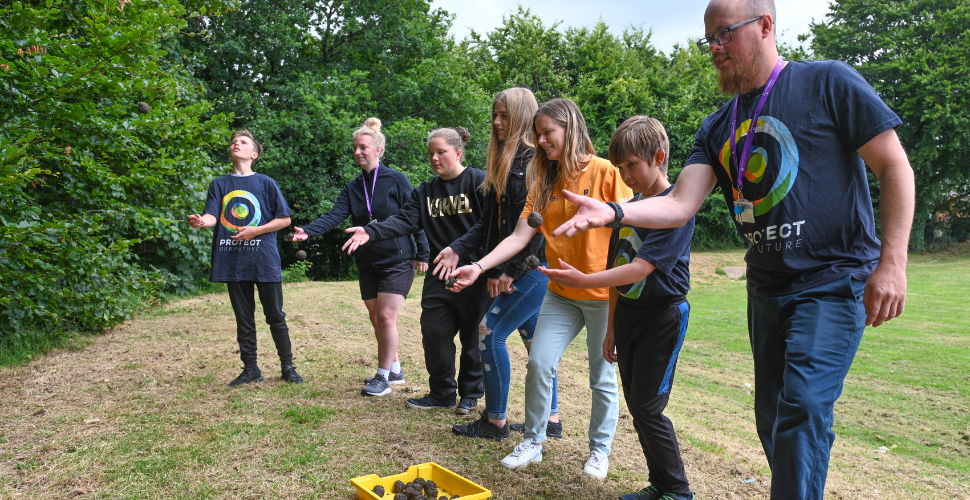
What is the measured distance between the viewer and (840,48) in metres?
32.5

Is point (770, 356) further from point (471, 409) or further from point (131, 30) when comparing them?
point (131, 30)

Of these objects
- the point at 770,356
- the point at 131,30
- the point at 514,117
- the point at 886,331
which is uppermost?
the point at 131,30

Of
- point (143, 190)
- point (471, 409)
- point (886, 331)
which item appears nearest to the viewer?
point (471, 409)

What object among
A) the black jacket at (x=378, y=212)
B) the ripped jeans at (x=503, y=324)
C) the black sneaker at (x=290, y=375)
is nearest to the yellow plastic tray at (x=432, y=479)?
the ripped jeans at (x=503, y=324)

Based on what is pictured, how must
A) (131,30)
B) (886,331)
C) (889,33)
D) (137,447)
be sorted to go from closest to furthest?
1. (137,447)
2. (131,30)
3. (886,331)
4. (889,33)

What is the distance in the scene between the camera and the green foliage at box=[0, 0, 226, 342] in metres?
5.46

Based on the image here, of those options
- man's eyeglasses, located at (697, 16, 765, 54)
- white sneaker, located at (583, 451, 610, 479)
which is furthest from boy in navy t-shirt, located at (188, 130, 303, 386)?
man's eyeglasses, located at (697, 16, 765, 54)

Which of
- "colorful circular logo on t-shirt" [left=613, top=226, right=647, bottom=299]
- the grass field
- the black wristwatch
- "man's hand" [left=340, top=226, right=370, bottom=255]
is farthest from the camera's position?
"man's hand" [left=340, top=226, right=370, bottom=255]

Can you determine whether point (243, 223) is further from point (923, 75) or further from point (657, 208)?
point (923, 75)

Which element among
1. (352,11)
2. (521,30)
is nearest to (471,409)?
(352,11)

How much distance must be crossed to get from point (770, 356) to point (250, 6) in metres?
22.1

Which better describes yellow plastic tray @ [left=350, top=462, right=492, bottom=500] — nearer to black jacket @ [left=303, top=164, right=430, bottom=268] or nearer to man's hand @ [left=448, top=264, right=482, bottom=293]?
man's hand @ [left=448, top=264, right=482, bottom=293]

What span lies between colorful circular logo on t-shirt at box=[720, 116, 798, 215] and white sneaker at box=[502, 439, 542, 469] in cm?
200

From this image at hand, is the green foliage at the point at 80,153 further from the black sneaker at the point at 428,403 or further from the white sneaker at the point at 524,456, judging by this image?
the white sneaker at the point at 524,456
